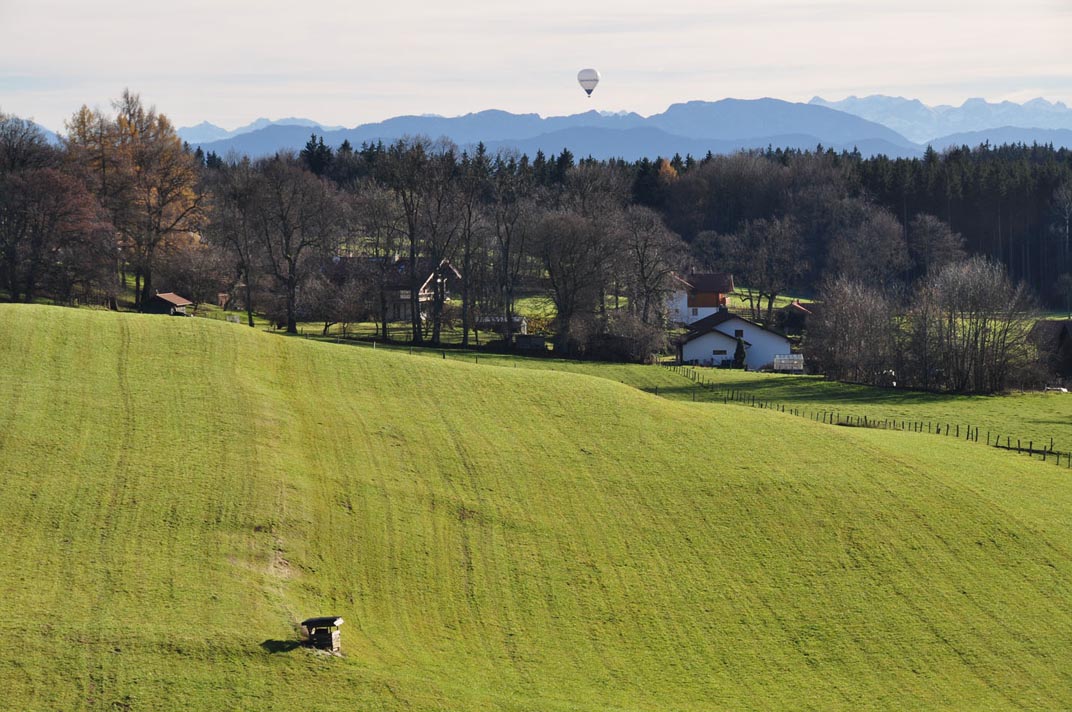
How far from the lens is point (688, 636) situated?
113 ft

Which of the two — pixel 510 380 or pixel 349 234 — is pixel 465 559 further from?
pixel 349 234

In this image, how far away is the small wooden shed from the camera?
29.2m

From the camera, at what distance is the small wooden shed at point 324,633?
2920 cm

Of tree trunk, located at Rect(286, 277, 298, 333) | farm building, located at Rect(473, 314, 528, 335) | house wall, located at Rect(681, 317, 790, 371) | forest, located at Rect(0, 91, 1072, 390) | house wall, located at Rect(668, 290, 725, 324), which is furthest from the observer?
house wall, located at Rect(668, 290, 725, 324)

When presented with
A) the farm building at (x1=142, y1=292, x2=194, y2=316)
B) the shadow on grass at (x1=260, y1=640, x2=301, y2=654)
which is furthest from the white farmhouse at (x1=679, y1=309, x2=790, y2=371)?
the shadow on grass at (x1=260, y1=640, x2=301, y2=654)

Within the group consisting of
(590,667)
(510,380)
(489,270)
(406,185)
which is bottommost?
(590,667)

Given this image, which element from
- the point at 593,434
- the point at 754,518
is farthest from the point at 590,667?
the point at 593,434

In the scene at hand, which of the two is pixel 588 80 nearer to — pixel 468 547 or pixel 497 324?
pixel 497 324

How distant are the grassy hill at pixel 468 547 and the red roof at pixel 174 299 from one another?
34965mm

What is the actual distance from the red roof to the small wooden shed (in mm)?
66651

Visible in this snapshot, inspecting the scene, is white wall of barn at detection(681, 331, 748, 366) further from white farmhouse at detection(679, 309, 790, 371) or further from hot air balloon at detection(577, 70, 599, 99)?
hot air balloon at detection(577, 70, 599, 99)

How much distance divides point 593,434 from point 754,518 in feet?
35.9

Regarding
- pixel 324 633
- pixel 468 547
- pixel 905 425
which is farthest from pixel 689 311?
pixel 324 633

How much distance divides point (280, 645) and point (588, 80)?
9454 centimetres
